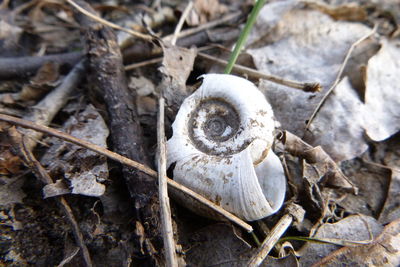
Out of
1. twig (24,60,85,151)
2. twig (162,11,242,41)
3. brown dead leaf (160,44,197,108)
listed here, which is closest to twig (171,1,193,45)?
twig (162,11,242,41)

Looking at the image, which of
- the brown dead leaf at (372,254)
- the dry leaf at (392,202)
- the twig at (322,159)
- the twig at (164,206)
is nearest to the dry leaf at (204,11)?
the twig at (164,206)

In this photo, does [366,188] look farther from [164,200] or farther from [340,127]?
[164,200]

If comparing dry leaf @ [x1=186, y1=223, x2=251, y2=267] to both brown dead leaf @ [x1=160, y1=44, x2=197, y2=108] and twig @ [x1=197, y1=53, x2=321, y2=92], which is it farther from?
twig @ [x1=197, y1=53, x2=321, y2=92]

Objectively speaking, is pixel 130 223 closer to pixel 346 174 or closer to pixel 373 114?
pixel 346 174

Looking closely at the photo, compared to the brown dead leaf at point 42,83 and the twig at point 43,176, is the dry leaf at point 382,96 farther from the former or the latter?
the brown dead leaf at point 42,83

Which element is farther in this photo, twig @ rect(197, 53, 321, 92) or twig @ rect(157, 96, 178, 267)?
twig @ rect(197, 53, 321, 92)

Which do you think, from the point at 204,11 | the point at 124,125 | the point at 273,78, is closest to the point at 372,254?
the point at 273,78

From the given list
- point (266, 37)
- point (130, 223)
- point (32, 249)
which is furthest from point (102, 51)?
point (266, 37)
